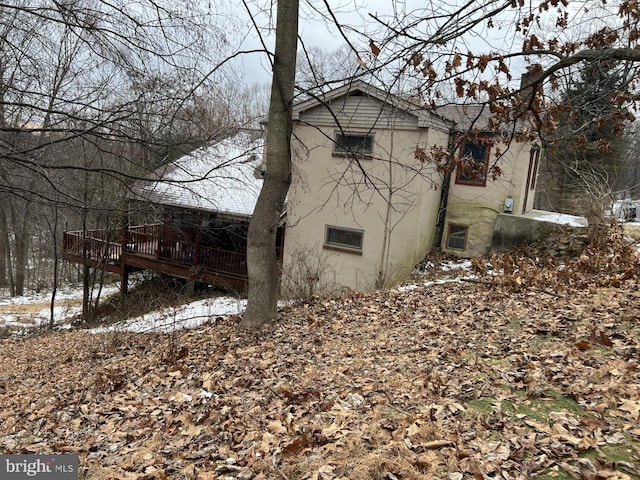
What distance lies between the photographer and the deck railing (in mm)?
14406

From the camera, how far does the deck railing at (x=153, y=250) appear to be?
1441 centimetres

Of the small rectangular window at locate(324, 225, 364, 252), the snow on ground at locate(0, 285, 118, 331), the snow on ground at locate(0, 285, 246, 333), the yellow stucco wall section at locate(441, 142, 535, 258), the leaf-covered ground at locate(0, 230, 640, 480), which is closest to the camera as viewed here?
the leaf-covered ground at locate(0, 230, 640, 480)

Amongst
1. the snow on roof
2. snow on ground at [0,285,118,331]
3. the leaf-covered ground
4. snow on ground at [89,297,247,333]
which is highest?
the snow on roof

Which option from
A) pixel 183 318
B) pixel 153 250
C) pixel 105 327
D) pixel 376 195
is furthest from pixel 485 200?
pixel 105 327

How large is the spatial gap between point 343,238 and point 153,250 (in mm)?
7706

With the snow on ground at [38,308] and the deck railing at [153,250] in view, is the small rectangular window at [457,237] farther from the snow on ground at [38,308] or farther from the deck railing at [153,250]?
the snow on ground at [38,308]

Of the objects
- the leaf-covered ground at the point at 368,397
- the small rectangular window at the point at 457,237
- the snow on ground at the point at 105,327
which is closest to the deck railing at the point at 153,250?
the snow on ground at the point at 105,327

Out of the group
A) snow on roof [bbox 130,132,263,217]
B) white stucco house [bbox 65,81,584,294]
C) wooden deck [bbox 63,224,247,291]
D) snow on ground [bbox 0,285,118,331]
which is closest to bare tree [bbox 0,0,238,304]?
snow on roof [bbox 130,132,263,217]

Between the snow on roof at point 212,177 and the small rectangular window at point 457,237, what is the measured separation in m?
7.16

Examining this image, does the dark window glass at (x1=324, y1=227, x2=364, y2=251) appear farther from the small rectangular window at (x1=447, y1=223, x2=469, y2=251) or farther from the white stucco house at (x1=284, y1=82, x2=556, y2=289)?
the small rectangular window at (x1=447, y1=223, x2=469, y2=251)

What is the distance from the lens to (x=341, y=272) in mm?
13000

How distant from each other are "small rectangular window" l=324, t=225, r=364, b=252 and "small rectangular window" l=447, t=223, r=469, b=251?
13.4 feet

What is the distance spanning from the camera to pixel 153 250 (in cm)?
1576

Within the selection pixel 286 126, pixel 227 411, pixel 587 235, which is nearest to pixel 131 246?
pixel 286 126
